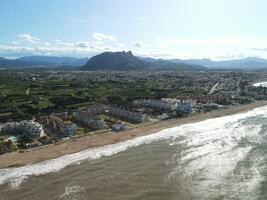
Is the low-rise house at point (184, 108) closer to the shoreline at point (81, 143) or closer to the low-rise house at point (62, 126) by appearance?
Result: the shoreline at point (81, 143)

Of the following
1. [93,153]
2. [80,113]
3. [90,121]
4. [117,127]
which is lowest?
[93,153]

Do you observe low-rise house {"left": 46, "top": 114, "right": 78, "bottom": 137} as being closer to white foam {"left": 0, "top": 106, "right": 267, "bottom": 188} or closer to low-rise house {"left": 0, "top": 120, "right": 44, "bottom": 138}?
low-rise house {"left": 0, "top": 120, "right": 44, "bottom": 138}

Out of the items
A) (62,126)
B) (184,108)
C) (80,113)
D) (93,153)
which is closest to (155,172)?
(93,153)

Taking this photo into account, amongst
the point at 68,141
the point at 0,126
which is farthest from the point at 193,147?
the point at 0,126

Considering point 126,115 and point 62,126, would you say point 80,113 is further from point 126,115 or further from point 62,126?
point 62,126

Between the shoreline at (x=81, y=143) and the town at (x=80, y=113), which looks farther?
the town at (x=80, y=113)

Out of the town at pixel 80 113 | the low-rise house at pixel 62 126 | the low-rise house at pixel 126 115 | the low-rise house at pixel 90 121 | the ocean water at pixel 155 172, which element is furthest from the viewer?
the low-rise house at pixel 126 115

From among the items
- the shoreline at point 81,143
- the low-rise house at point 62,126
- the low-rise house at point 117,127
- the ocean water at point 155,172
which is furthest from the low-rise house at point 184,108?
the low-rise house at point 62,126
